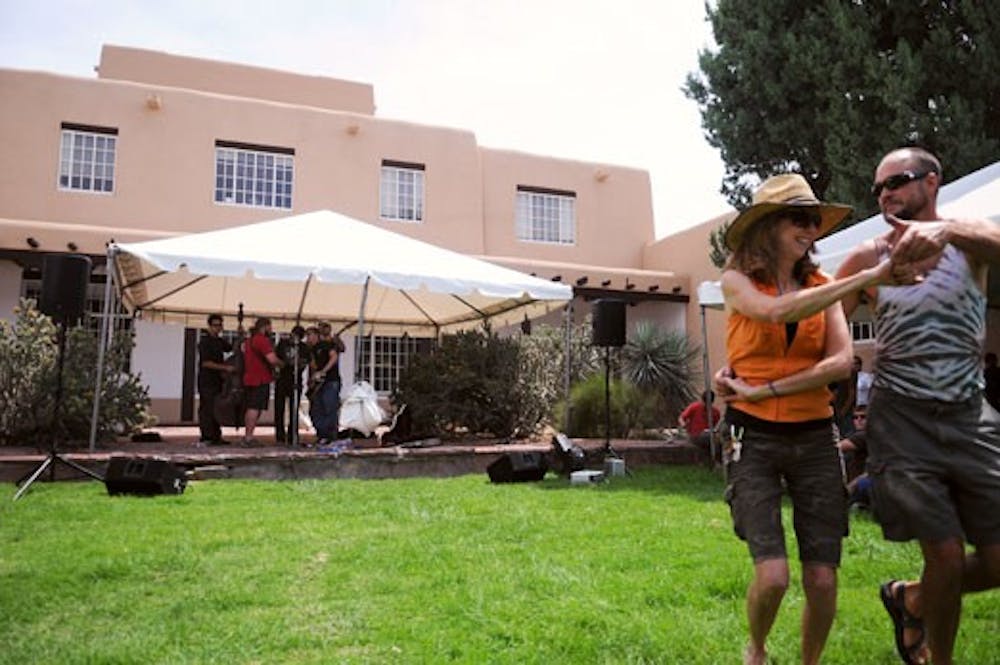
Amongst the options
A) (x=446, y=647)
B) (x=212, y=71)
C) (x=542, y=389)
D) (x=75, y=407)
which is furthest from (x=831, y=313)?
(x=212, y=71)

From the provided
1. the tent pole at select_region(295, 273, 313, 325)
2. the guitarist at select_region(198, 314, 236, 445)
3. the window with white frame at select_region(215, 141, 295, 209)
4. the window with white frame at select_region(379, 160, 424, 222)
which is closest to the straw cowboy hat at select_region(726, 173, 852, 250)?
the guitarist at select_region(198, 314, 236, 445)

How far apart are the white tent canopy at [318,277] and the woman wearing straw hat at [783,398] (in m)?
7.18

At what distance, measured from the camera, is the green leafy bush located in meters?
9.45

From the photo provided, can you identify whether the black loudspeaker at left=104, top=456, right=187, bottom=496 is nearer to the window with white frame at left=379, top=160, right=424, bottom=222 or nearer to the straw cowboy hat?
the straw cowboy hat

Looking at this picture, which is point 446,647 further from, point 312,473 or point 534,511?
point 312,473

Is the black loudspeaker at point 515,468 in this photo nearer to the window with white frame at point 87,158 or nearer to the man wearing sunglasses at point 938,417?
the man wearing sunglasses at point 938,417

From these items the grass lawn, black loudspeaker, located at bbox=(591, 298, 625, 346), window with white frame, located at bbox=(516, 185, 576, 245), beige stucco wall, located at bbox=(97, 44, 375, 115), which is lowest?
the grass lawn

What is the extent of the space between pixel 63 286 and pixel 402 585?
518 cm

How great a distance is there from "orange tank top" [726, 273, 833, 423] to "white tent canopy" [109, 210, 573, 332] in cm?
723

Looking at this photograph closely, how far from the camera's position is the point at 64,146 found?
1588 cm

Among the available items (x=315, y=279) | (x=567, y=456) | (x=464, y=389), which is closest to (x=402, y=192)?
(x=464, y=389)

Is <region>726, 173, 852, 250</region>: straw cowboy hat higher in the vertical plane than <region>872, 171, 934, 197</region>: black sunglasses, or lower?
lower

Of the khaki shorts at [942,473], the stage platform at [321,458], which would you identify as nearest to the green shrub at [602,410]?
the stage platform at [321,458]

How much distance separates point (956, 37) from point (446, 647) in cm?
1136
